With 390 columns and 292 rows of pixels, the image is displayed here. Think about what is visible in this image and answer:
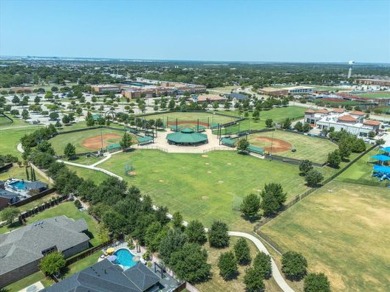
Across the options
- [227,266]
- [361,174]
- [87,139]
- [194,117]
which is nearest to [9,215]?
[227,266]

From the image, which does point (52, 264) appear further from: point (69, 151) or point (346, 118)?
point (346, 118)

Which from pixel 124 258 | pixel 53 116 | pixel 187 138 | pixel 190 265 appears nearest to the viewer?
pixel 190 265

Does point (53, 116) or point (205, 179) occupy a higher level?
point (53, 116)

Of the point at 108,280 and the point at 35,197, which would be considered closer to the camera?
the point at 108,280

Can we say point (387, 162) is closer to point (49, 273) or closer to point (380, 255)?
point (380, 255)

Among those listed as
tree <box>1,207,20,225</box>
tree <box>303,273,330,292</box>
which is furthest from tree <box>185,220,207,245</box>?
tree <box>1,207,20,225</box>

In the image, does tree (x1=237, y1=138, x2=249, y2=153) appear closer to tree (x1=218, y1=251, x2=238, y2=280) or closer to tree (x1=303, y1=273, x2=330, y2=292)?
tree (x1=218, y1=251, x2=238, y2=280)
